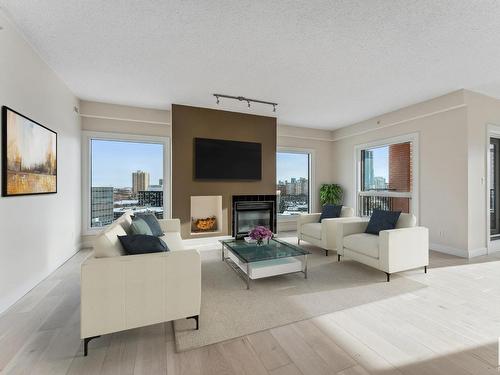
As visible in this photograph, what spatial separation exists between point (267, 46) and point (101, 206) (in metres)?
4.31

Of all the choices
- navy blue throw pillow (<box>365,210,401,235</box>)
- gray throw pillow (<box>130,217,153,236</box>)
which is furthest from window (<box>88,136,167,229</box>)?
navy blue throw pillow (<box>365,210,401,235</box>)

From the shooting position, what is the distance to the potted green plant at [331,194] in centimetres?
644

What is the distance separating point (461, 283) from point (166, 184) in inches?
201

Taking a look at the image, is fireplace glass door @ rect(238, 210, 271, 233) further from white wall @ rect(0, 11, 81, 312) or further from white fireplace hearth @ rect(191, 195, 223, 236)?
white wall @ rect(0, 11, 81, 312)

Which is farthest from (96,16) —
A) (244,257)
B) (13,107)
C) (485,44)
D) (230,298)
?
(485,44)

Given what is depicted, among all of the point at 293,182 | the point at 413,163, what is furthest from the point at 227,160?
the point at 413,163

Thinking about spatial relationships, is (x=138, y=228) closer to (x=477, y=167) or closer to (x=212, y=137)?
(x=212, y=137)

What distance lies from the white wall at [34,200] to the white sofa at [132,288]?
1.31 metres

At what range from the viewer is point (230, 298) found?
8.46 feet

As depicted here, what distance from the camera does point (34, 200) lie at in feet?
9.28

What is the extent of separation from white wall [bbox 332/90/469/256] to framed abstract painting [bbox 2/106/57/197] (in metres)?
6.09

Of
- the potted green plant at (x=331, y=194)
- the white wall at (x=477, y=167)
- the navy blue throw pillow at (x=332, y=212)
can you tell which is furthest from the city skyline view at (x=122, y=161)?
the white wall at (x=477, y=167)

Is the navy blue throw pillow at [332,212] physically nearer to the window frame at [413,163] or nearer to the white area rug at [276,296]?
the white area rug at [276,296]

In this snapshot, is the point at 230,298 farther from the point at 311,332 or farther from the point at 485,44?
the point at 485,44
